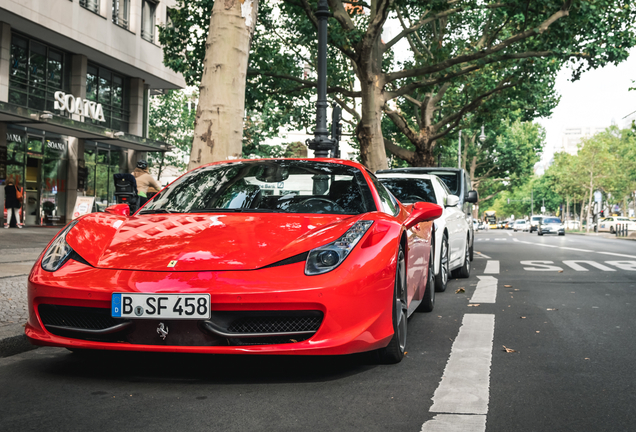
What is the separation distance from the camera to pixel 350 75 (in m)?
28.6

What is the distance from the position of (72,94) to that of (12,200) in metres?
5.08

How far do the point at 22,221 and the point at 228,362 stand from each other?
20924 mm

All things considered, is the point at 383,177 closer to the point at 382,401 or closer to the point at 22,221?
the point at 382,401

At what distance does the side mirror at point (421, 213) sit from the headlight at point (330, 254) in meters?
1.09

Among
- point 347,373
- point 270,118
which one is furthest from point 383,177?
point 270,118

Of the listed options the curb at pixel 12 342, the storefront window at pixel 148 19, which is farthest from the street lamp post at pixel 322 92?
the storefront window at pixel 148 19

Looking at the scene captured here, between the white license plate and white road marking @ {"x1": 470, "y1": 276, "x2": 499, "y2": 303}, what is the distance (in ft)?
14.6

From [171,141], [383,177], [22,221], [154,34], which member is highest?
[154,34]

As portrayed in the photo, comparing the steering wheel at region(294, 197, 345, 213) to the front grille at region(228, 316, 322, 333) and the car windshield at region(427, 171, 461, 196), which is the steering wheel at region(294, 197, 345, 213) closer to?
the front grille at region(228, 316, 322, 333)

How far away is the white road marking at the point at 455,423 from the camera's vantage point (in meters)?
2.92

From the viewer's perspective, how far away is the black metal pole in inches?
497

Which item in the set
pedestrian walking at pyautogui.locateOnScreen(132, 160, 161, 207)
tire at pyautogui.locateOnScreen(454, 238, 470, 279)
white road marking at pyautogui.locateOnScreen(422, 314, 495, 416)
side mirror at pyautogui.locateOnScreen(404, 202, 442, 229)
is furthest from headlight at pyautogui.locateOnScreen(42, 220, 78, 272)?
pedestrian walking at pyautogui.locateOnScreen(132, 160, 161, 207)

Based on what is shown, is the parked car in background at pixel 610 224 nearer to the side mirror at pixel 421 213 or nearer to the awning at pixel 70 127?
the awning at pixel 70 127

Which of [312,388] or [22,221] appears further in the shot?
[22,221]
